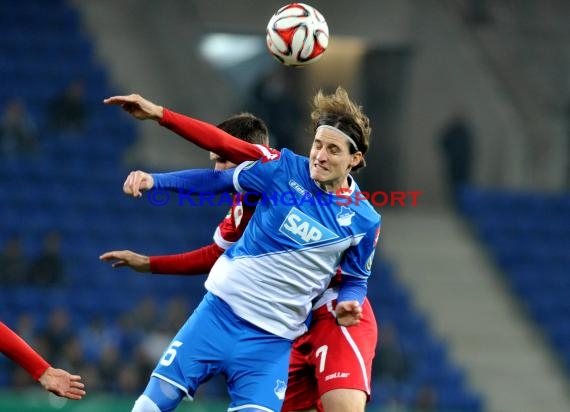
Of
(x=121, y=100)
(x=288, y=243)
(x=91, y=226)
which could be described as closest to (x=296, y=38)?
(x=288, y=243)

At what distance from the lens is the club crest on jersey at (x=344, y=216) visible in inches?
208

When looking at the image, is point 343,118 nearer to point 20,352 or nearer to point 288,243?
point 288,243

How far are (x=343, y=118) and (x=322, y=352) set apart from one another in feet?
3.85

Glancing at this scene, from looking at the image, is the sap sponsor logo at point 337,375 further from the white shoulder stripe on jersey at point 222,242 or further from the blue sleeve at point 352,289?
the white shoulder stripe on jersey at point 222,242

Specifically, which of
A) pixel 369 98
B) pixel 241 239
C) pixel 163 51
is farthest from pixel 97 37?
pixel 241 239

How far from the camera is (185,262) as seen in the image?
5.77 meters

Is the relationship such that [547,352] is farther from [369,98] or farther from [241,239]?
[241,239]

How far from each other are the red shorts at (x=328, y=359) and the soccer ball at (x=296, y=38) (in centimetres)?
124

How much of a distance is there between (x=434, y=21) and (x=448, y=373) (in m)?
5.64

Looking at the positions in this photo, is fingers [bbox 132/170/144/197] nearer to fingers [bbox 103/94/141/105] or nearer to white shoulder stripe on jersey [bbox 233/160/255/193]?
fingers [bbox 103/94/141/105]

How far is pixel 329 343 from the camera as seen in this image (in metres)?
5.62

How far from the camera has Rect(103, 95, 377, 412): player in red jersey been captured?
5.19 meters

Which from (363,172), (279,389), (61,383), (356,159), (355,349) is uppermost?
(363,172)

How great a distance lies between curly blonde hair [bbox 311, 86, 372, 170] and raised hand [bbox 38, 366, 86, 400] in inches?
65.2
